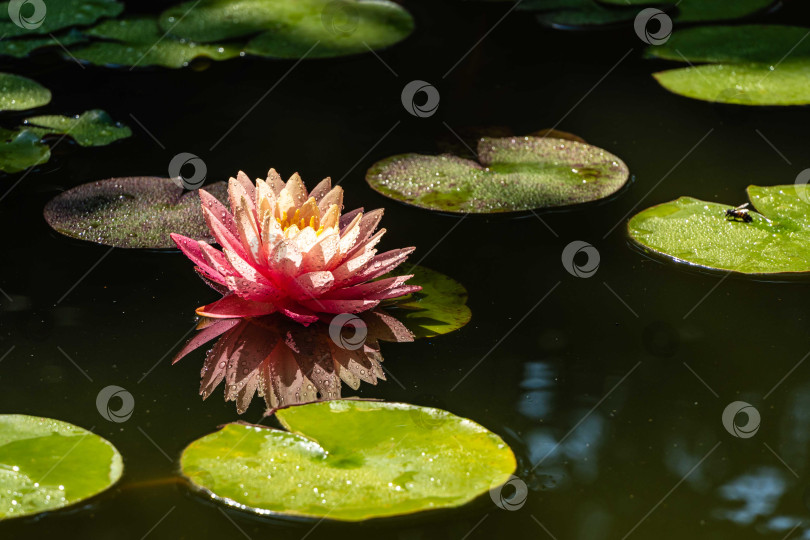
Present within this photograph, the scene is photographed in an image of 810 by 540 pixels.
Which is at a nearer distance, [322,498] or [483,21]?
[322,498]

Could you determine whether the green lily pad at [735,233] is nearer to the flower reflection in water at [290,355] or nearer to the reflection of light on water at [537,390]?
the reflection of light on water at [537,390]

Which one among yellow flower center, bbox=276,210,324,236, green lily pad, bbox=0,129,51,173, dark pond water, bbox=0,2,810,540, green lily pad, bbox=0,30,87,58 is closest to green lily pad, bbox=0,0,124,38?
green lily pad, bbox=0,30,87,58

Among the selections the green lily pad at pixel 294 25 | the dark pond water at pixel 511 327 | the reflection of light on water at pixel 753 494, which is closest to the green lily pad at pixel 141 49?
the green lily pad at pixel 294 25

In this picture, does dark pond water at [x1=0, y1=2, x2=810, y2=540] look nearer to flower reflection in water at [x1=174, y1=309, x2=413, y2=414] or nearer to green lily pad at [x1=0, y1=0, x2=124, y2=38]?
flower reflection in water at [x1=174, y1=309, x2=413, y2=414]

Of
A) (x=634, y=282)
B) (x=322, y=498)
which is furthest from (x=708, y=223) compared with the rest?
(x=322, y=498)

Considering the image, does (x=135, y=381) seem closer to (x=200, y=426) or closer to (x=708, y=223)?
(x=200, y=426)

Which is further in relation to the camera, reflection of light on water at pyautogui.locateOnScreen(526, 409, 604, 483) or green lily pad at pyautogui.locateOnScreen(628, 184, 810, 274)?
green lily pad at pyautogui.locateOnScreen(628, 184, 810, 274)

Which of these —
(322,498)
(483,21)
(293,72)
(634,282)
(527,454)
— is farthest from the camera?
(483,21)
